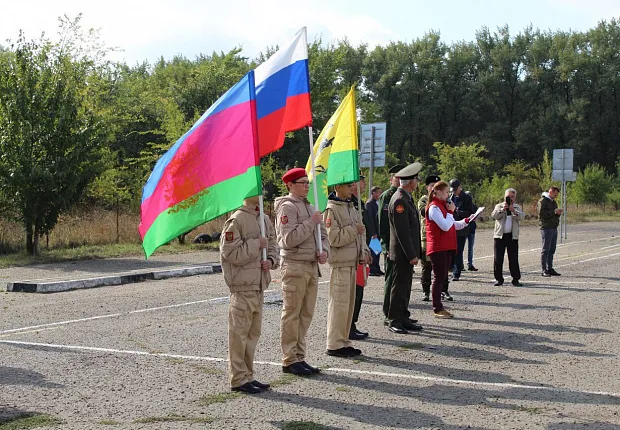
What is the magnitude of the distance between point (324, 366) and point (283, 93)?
2736 mm

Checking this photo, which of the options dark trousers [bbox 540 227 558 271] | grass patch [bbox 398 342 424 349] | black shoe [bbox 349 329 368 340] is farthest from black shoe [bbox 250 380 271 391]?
dark trousers [bbox 540 227 558 271]

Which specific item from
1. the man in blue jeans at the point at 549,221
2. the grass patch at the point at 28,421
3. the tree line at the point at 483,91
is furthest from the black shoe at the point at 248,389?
the tree line at the point at 483,91

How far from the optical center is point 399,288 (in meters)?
10.1

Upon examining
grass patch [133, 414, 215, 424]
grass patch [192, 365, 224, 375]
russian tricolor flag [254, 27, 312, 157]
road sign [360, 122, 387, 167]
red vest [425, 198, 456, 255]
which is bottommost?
grass patch [133, 414, 215, 424]

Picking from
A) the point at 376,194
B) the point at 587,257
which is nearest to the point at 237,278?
the point at 376,194

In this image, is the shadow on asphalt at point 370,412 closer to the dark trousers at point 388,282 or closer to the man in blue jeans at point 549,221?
the dark trousers at point 388,282

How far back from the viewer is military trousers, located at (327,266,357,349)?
28.1 feet

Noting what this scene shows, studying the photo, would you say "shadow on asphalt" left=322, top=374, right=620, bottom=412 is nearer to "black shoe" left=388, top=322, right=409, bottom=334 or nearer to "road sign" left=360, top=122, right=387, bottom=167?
"black shoe" left=388, top=322, right=409, bottom=334

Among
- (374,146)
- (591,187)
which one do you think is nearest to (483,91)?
(591,187)

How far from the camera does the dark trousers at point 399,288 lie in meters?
10.1

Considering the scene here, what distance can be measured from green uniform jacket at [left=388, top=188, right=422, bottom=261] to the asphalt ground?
1.00m

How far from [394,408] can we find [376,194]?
10.4 metres

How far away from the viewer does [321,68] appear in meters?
54.0

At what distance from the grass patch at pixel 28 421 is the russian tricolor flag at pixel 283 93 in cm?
313
